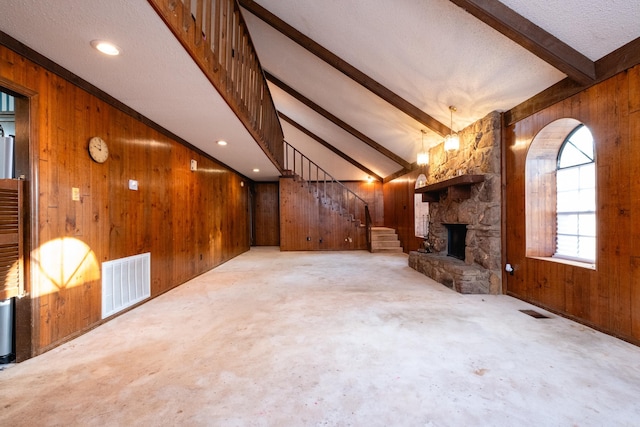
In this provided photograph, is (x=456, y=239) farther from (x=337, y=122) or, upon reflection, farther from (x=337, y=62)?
(x=337, y=122)

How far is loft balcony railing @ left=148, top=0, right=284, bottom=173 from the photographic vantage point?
219 cm

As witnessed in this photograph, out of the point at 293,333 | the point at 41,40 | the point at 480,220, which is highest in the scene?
the point at 41,40

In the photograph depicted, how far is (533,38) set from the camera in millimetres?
2699

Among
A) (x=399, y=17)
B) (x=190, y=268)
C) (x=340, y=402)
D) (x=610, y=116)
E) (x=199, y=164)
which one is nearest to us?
(x=340, y=402)

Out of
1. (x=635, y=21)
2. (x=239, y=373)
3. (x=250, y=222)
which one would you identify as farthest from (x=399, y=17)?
(x=250, y=222)

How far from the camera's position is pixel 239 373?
2070 millimetres

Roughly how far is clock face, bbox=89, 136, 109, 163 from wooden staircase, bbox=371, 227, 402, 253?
703 centimetres

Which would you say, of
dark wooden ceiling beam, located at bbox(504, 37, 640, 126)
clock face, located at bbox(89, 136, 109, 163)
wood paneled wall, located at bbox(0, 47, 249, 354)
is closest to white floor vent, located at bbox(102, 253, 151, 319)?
wood paneled wall, located at bbox(0, 47, 249, 354)

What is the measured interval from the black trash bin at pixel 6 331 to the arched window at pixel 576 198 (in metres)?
5.47

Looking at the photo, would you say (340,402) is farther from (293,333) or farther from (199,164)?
(199,164)

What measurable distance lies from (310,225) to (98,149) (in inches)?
269

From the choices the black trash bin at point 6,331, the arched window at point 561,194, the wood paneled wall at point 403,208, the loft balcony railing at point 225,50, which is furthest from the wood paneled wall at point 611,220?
the black trash bin at point 6,331

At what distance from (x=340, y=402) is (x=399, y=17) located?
12.4 ft

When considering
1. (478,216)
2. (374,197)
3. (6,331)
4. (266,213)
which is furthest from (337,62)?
(266,213)
